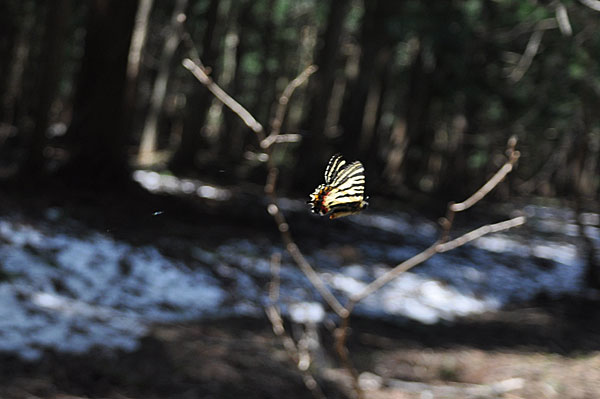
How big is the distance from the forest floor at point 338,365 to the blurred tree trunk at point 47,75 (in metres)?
0.93

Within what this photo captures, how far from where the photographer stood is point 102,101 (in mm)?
10414

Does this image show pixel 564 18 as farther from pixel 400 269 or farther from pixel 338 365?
pixel 400 269

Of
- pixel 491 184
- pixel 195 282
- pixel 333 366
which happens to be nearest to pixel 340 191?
pixel 491 184

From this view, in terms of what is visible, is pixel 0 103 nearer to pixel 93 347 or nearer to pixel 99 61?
pixel 99 61

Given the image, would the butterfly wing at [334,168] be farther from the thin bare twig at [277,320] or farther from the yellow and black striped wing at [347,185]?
the thin bare twig at [277,320]

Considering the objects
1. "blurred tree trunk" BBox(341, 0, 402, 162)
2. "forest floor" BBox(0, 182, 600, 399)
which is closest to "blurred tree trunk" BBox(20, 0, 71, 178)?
"forest floor" BBox(0, 182, 600, 399)

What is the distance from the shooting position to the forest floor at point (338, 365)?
550 cm

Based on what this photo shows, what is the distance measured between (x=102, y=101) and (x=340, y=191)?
10.3 meters

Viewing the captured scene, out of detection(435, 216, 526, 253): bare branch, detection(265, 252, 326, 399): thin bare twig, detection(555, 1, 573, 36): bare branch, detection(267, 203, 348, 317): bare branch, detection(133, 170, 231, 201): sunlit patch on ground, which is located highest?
detection(555, 1, 573, 36): bare branch

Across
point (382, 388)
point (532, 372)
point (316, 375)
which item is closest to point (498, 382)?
point (532, 372)

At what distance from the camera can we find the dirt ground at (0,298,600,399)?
548cm

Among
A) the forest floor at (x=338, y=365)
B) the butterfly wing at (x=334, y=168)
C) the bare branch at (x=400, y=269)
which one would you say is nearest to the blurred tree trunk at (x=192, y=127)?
the forest floor at (x=338, y=365)

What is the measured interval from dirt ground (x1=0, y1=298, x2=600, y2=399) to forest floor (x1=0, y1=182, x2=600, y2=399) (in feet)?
0.04

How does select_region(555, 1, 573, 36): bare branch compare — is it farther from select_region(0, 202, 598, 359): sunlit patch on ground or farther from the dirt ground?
select_region(0, 202, 598, 359): sunlit patch on ground
